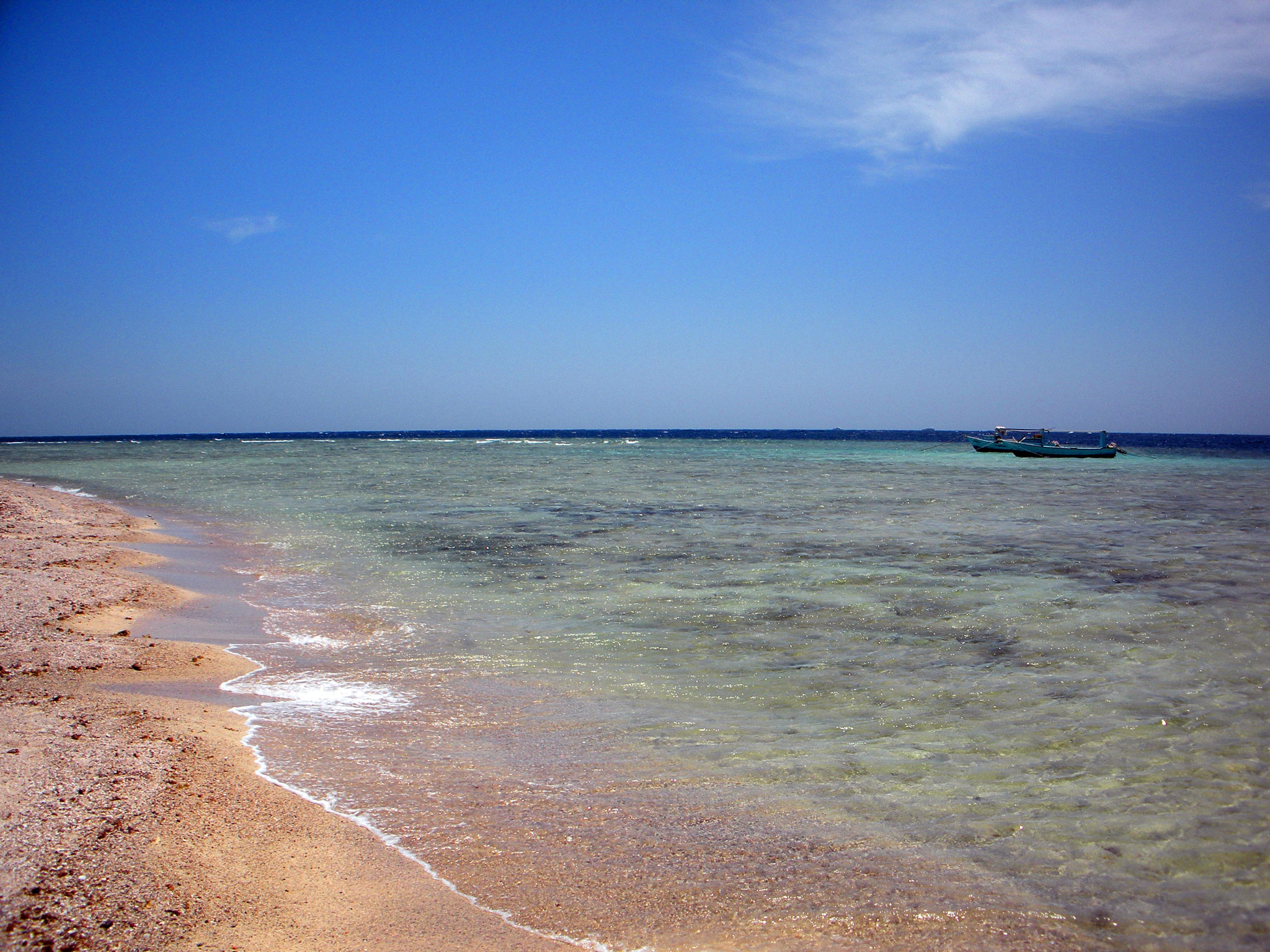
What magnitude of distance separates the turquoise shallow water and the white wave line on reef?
0.07 m

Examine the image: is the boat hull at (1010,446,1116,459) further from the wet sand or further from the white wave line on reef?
the white wave line on reef

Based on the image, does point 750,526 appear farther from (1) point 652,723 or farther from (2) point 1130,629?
(1) point 652,723

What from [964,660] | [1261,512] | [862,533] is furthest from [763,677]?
[1261,512]

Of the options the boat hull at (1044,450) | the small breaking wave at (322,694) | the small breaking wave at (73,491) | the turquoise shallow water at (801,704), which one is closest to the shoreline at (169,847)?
the turquoise shallow water at (801,704)

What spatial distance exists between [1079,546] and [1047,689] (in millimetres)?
9294

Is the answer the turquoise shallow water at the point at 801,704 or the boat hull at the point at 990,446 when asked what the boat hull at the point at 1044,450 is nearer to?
the boat hull at the point at 990,446

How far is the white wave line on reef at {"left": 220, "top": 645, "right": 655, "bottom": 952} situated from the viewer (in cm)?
328

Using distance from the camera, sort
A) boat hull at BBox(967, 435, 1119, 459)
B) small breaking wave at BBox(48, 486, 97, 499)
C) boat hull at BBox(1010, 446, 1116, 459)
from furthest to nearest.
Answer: boat hull at BBox(967, 435, 1119, 459), boat hull at BBox(1010, 446, 1116, 459), small breaking wave at BBox(48, 486, 97, 499)

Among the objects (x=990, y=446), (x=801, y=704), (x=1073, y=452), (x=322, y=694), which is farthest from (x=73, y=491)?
(x=990, y=446)

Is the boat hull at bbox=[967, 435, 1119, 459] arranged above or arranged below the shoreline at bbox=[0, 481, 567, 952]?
above

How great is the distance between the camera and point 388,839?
160 inches

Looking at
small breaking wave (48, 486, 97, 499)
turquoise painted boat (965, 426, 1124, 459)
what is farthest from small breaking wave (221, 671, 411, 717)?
turquoise painted boat (965, 426, 1124, 459)

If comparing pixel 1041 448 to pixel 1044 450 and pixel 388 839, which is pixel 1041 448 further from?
pixel 388 839

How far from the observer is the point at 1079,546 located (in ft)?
48.2
